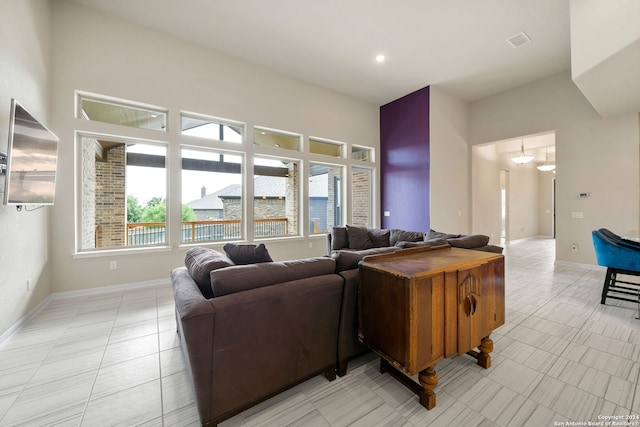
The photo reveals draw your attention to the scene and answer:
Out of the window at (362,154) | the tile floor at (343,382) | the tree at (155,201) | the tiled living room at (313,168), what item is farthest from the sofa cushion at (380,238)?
the tree at (155,201)

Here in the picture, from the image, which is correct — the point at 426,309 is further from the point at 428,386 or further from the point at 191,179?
the point at 191,179

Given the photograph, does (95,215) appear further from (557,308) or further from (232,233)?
(557,308)

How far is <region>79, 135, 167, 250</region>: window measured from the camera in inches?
140

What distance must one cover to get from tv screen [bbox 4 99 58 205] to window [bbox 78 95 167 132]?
1.06 meters

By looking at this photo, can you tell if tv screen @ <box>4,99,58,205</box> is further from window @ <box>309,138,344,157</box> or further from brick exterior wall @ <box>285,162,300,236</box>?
window @ <box>309,138,344,157</box>

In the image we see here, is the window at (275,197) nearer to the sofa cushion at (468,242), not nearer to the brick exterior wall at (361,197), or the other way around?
the brick exterior wall at (361,197)

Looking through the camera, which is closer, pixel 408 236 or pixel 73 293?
pixel 73 293

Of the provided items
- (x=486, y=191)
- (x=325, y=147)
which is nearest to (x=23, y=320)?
(x=325, y=147)

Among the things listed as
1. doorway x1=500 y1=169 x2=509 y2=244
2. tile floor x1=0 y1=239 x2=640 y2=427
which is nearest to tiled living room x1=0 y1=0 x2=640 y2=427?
tile floor x1=0 y1=239 x2=640 y2=427

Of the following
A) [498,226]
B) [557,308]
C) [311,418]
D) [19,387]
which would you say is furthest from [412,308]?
[498,226]

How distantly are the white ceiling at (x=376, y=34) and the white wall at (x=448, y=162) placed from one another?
26.8 inches

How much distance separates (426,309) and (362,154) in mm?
5531

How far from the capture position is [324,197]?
5918 mm

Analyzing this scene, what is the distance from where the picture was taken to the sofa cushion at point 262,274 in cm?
142
